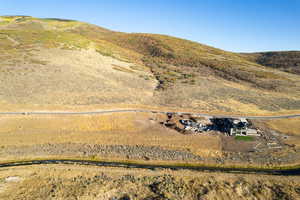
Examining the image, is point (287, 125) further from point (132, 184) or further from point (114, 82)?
point (114, 82)

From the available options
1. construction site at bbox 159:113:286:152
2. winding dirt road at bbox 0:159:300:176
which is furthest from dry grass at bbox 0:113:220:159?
winding dirt road at bbox 0:159:300:176

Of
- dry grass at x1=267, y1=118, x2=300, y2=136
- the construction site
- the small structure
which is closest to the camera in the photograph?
the construction site

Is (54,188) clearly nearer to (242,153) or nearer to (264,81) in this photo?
(242,153)

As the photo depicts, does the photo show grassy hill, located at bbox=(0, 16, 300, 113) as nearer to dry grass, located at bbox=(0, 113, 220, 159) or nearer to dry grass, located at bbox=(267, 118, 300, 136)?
dry grass, located at bbox=(267, 118, 300, 136)

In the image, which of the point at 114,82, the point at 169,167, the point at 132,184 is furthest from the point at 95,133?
the point at 114,82

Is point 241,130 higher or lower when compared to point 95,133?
higher

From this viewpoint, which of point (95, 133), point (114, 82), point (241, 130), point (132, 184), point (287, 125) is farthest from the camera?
point (114, 82)
